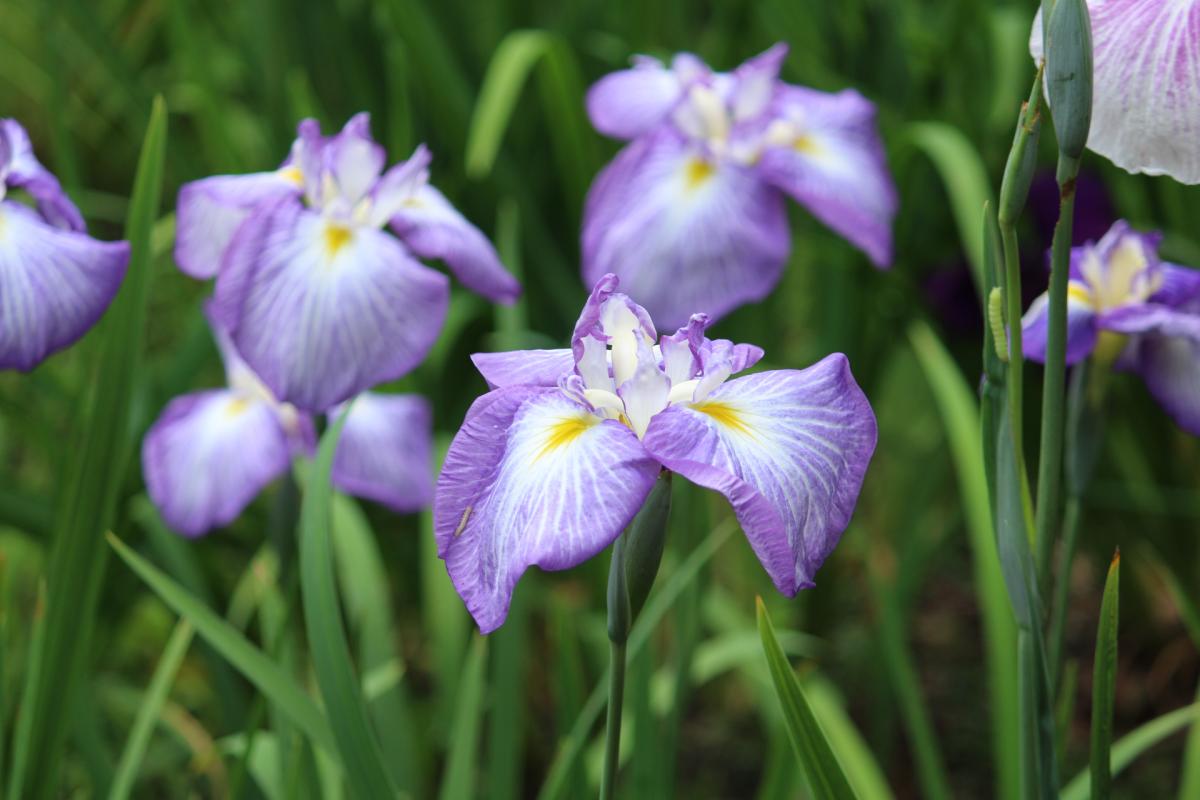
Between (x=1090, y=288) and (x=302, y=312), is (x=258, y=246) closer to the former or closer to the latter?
(x=302, y=312)

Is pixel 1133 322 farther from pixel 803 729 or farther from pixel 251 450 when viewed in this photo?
pixel 251 450

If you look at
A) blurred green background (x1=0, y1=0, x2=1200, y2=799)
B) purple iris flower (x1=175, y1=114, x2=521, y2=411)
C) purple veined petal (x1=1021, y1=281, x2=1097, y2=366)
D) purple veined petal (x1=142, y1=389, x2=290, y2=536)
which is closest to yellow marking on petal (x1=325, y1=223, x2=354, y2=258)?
purple iris flower (x1=175, y1=114, x2=521, y2=411)

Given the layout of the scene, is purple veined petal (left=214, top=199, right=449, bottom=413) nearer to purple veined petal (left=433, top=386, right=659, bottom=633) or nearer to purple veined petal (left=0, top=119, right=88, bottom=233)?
purple veined petal (left=0, top=119, right=88, bottom=233)

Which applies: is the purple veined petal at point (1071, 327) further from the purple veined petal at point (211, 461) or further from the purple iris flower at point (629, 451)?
the purple veined petal at point (211, 461)

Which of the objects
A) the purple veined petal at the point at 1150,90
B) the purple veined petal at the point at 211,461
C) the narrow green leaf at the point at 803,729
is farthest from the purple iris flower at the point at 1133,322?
the purple veined petal at the point at 211,461

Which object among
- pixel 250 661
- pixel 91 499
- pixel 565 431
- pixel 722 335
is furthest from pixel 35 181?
pixel 722 335

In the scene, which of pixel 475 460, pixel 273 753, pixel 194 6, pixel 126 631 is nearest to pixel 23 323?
pixel 475 460
